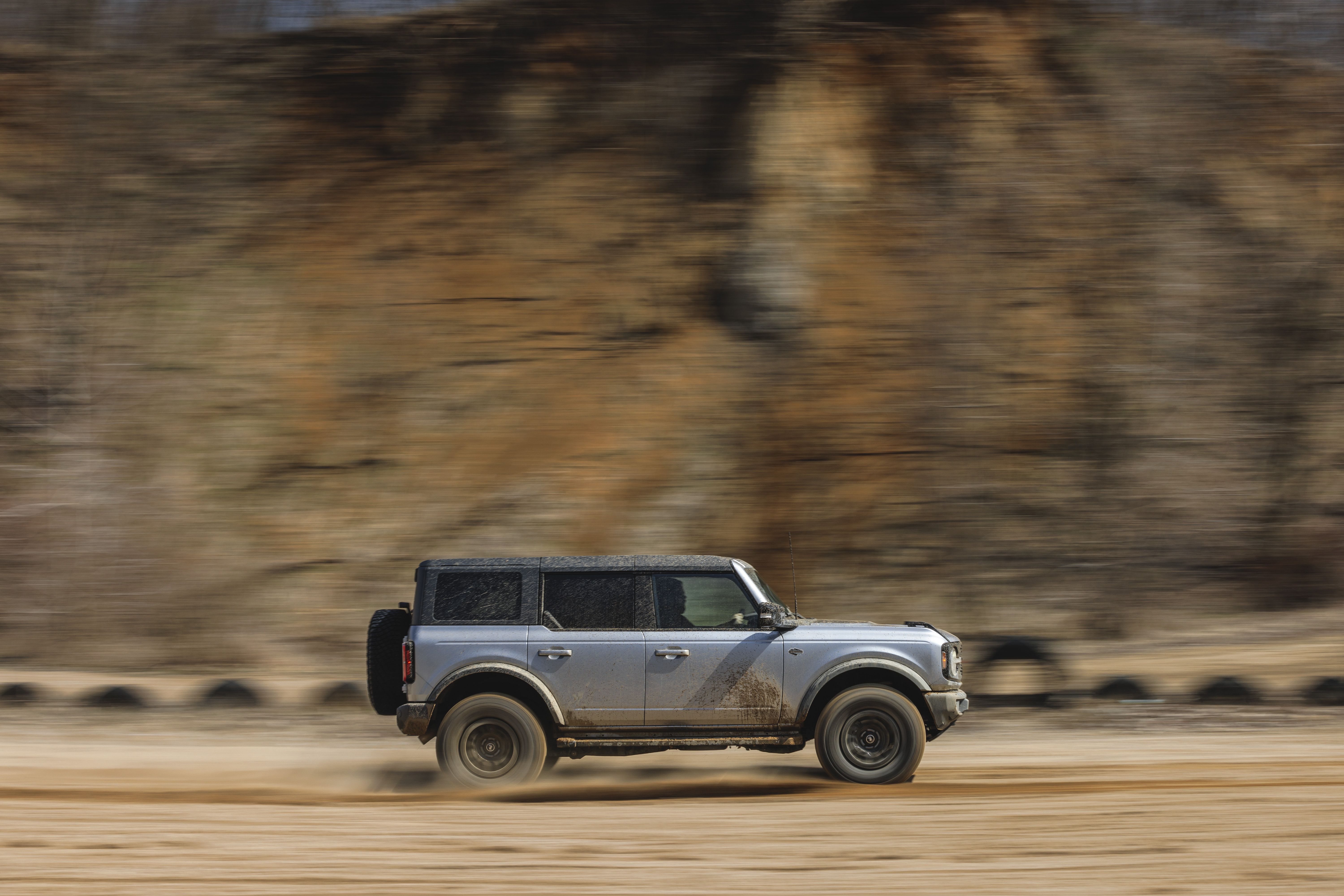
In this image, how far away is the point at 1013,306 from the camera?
23.1 meters

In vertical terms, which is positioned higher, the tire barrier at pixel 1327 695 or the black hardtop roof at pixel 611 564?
the black hardtop roof at pixel 611 564

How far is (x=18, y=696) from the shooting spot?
13281 mm

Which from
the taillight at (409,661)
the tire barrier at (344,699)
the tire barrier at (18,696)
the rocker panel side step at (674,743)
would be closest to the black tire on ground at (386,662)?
the taillight at (409,661)

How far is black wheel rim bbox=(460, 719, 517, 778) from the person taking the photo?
28.3 ft

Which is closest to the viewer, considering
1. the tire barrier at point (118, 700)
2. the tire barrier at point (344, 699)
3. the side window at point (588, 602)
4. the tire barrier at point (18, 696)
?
the side window at point (588, 602)

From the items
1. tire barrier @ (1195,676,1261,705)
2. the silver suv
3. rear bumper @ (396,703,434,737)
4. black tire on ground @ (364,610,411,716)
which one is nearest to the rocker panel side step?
the silver suv

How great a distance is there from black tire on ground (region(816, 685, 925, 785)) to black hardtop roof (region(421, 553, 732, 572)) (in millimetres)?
1245

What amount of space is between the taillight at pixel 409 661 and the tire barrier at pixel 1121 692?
23.0 ft

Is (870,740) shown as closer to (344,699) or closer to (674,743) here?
(674,743)

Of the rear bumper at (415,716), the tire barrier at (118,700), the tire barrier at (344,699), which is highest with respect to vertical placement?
the rear bumper at (415,716)

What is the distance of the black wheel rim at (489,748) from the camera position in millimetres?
8641

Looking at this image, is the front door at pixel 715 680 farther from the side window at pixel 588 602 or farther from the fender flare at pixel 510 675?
the fender flare at pixel 510 675

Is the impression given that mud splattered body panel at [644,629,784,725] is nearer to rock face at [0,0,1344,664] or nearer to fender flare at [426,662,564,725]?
fender flare at [426,662,564,725]

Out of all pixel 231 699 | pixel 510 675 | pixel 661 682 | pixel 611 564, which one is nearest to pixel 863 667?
pixel 661 682
